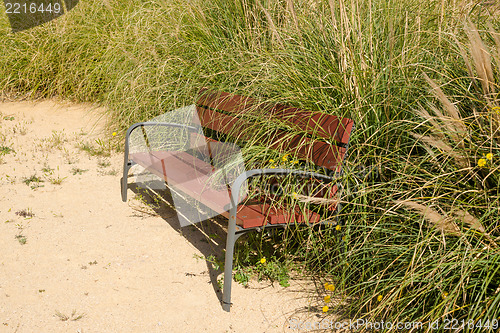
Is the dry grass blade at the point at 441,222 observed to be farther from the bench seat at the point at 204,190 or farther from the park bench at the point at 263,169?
the bench seat at the point at 204,190

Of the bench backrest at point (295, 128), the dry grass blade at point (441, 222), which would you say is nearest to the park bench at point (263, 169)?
the bench backrest at point (295, 128)

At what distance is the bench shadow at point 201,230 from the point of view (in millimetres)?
3626

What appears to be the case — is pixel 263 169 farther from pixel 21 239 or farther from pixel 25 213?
pixel 25 213

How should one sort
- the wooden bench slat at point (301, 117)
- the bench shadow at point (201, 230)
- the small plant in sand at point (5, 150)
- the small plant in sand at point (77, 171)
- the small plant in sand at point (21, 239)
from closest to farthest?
the wooden bench slat at point (301, 117), the bench shadow at point (201, 230), the small plant in sand at point (21, 239), the small plant in sand at point (77, 171), the small plant in sand at point (5, 150)

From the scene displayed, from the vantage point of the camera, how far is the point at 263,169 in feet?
10.1

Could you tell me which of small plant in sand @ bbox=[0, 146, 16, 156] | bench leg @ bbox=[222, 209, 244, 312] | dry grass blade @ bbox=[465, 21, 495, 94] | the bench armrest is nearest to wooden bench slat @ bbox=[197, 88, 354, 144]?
the bench armrest

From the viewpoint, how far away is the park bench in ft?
10.2

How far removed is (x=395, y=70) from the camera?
3.48m

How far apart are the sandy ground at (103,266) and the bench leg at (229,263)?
0.10 metres

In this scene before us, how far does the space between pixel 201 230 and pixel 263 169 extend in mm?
1233

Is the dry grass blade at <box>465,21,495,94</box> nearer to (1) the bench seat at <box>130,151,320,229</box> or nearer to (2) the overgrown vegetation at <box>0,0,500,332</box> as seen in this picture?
(2) the overgrown vegetation at <box>0,0,500,332</box>

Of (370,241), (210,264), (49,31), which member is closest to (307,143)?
(370,241)

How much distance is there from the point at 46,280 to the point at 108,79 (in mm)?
3577

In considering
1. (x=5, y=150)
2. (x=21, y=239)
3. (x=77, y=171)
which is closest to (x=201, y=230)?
(x=21, y=239)
